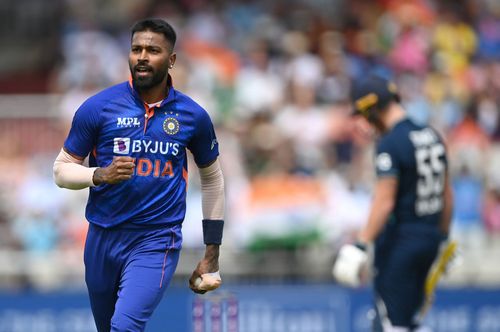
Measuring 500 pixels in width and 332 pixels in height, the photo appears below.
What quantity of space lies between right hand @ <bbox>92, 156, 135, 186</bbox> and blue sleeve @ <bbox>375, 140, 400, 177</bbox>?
257 centimetres

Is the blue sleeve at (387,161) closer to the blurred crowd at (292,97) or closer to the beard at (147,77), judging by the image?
the beard at (147,77)

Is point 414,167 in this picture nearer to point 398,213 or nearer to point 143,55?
point 398,213

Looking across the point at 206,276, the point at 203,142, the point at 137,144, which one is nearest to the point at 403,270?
the point at 206,276

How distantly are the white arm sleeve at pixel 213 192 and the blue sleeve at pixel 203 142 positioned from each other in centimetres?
10

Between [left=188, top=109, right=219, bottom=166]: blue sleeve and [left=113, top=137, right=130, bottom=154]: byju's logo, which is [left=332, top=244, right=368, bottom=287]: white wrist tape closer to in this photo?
[left=188, top=109, right=219, bottom=166]: blue sleeve

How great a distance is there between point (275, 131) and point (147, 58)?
6.74 m

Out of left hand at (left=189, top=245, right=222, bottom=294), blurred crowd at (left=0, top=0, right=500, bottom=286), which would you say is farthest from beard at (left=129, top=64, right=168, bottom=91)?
blurred crowd at (left=0, top=0, right=500, bottom=286)

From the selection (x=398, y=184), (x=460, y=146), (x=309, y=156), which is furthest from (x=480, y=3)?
(x=398, y=184)

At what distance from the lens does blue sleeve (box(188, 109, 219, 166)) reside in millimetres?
6488

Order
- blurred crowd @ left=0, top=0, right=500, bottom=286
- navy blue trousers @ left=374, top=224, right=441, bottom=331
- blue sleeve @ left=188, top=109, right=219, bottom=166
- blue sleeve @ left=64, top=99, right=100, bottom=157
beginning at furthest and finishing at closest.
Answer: blurred crowd @ left=0, top=0, right=500, bottom=286, navy blue trousers @ left=374, top=224, right=441, bottom=331, blue sleeve @ left=188, top=109, right=219, bottom=166, blue sleeve @ left=64, top=99, right=100, bottom=157

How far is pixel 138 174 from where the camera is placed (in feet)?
20.9

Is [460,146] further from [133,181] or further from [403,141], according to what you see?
[133,181]

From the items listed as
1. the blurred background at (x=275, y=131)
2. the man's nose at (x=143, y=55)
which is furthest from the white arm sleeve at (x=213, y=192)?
the blurred background at (x=275, y=131)

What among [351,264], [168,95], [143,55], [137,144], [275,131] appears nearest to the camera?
[143,55]
